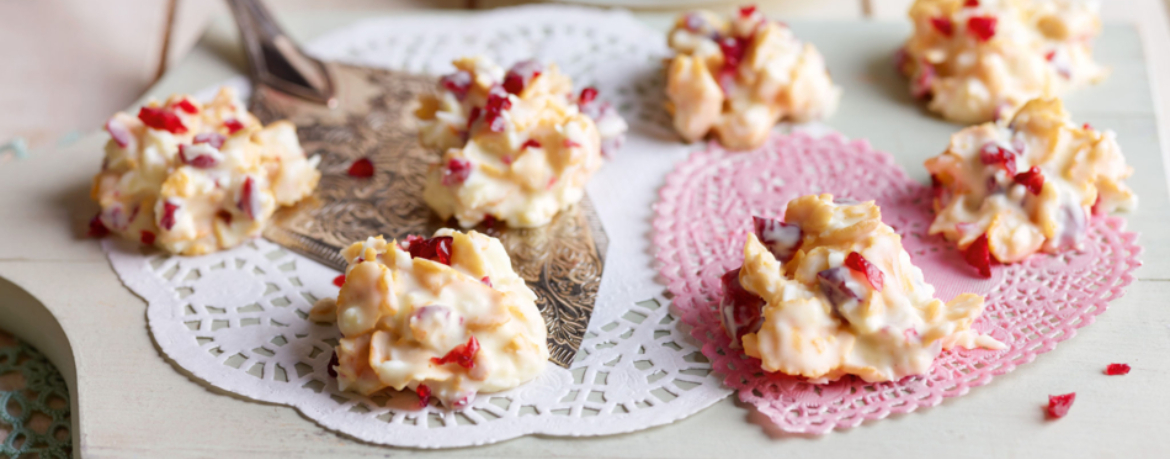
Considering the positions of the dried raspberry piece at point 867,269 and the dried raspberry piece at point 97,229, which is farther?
the dried raspberry piece at point 97,229

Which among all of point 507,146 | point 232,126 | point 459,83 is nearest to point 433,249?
point 507,146

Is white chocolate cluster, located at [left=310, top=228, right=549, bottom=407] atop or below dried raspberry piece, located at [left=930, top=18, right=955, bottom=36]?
below

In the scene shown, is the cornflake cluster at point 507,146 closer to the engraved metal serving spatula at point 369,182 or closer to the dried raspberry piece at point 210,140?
the engraved metal serving spatula at point 369,182

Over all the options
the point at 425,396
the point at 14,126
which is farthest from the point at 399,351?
the point at 14,126

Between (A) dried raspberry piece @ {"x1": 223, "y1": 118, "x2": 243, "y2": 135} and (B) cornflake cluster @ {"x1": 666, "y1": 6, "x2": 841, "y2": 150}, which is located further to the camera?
(B) cornflake cluster @ {"x1": 666, "y1": 6, "x2": 841, "y2": 150}

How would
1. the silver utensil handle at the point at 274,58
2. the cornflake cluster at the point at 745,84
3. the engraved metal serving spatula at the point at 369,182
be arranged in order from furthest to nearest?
the silver utensil handle at the point at 274,58 → the cornflake cluster at the point at 745,84 → the engraved metal serving spatula at the point at 369,182

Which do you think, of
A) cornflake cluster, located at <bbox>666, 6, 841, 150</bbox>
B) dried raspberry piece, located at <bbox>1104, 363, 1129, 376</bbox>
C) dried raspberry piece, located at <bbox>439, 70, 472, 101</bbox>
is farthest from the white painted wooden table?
dried raspberry piece, located at <bbox>439, 70, 472, 101</bbox>

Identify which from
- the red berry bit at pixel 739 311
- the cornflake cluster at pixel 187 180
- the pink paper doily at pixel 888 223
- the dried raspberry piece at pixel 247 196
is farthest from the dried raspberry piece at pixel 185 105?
the red berry bit at pixel 739 311

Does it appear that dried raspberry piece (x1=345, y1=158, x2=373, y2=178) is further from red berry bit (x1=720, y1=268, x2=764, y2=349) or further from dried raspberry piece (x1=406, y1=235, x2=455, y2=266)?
red berry bit (x1=720, y1=268, x2=764, y2=349)
